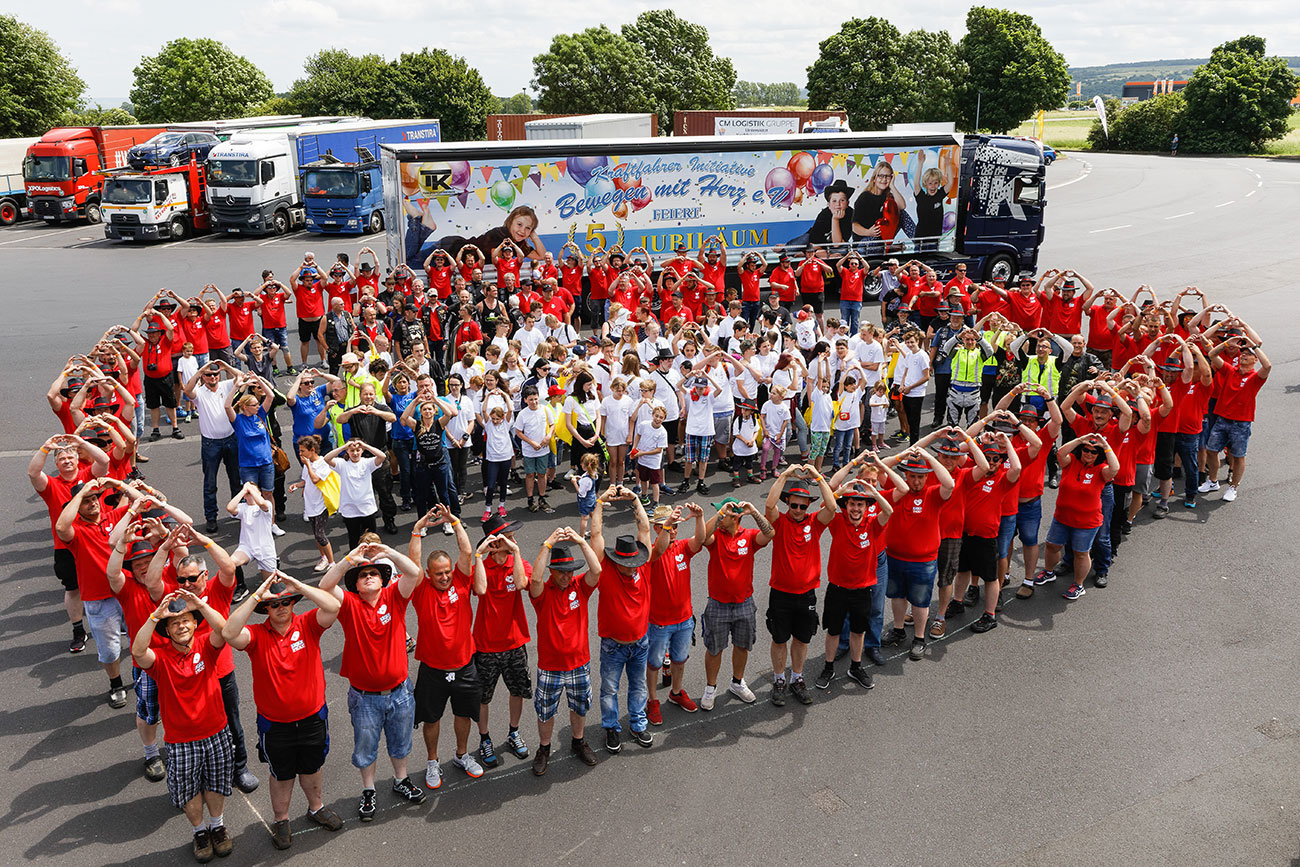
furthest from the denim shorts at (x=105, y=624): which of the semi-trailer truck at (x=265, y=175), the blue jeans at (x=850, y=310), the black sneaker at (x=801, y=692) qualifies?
the semi-trailer truck at (x=265, y=175)

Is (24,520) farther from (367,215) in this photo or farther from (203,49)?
(203,49)

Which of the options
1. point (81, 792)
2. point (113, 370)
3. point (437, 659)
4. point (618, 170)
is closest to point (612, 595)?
point (437, 659)

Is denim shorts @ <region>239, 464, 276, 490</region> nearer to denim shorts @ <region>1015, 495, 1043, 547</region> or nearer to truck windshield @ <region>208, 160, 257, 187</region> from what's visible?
denim shorts @ <region>1015, 495, 1043, 547</region>

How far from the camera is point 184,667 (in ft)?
18.9

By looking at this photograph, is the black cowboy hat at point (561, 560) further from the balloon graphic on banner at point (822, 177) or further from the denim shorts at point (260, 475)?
the balloon graphic on banner at point (822, 177)

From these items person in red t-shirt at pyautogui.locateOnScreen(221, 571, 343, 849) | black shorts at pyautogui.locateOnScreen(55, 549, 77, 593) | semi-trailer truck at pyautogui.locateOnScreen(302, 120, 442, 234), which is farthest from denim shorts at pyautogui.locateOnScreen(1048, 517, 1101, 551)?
semi-trailer truck at pyautogui.locateOnScreen(302, 120, 442, 234)

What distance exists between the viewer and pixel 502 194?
61.1 feet

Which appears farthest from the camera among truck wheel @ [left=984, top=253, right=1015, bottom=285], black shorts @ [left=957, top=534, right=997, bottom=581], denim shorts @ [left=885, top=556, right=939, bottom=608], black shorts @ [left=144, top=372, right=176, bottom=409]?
truck wheel @ [left=984, top=253, right=1015, bottom=285]

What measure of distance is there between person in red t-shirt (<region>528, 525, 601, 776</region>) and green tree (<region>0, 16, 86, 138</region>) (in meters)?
→ 57.4

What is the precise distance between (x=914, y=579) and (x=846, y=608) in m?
0.87

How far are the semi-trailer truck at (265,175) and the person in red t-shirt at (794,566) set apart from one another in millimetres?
28196

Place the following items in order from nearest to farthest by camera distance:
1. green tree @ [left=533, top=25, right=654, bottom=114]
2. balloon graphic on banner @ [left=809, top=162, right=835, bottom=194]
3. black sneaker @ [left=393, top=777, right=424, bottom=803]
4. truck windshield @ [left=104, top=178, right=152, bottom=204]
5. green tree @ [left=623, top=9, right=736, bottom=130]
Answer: black sneaker @ [left=393, top=777, right=424, bottom=803] → balloon graphic on banner @ [left=809, top=162, right=835, bottom=194] → truck windshield @ [left=104, top=178, right=152, bottom=204] → green tree @ [left=533, top=25, right=654, bottom=114] → green tree @ [left=623, top=9, right=736, bottom=130]

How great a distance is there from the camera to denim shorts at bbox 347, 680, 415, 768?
6.21 metres

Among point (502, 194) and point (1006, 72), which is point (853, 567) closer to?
point (502, 194)
